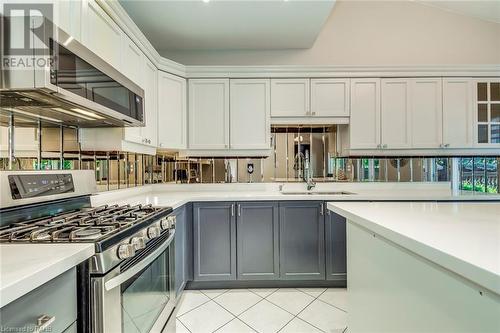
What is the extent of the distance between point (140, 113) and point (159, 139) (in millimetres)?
763

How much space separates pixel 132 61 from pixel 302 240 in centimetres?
221

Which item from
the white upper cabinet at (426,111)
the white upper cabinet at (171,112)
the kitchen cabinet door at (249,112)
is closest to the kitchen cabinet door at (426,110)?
the white upper cabinet at (426,111)

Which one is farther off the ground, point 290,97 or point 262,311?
point 290,97

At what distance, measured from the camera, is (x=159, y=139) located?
2557 millimetres

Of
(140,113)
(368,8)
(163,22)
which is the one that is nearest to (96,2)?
(140,113)

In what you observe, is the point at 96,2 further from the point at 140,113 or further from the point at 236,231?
the point at 236,231

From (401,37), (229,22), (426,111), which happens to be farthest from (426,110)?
(229,22)

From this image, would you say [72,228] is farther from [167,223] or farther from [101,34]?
[101,34]

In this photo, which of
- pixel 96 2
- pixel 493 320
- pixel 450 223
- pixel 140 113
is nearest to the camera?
pixel 493 320

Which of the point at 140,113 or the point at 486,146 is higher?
the point at 140,113

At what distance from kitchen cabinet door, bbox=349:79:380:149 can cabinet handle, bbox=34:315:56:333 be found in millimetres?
2830

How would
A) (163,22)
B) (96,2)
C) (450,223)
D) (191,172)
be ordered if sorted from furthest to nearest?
(191,172) < (163,22) < (96,2) < (450,223)

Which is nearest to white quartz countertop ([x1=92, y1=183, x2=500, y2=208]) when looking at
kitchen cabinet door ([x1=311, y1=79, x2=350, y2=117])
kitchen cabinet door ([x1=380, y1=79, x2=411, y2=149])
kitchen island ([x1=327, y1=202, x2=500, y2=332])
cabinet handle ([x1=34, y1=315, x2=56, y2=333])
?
kitchen cabinet door ([x1=380, y1=79, x2=411, y2=149])

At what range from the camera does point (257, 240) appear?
2377mm
